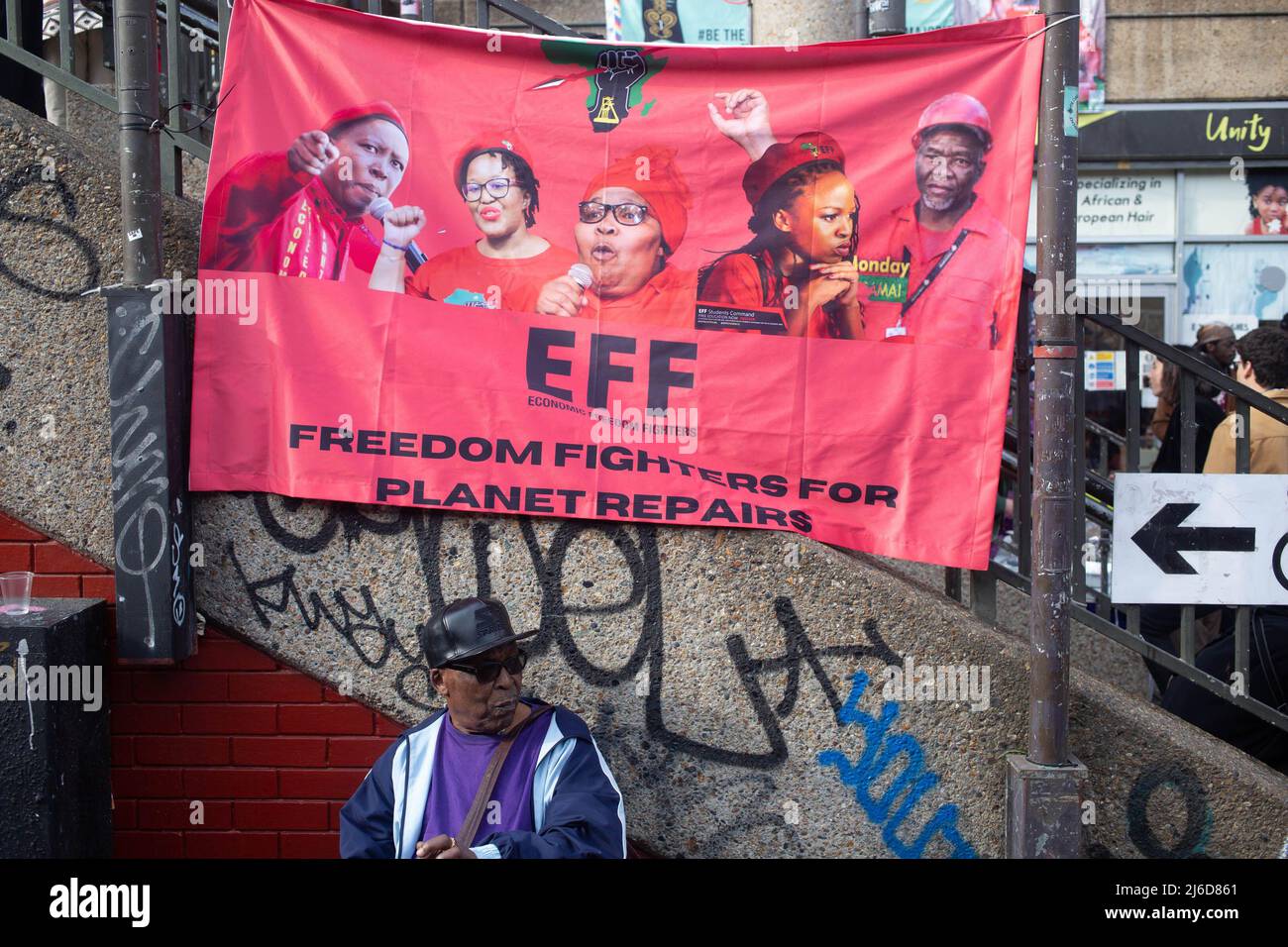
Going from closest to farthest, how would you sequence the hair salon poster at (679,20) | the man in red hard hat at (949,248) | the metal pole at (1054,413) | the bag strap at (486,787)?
the bag strap at (486,787) → the metal pole at (1054,413) → the man in red hard hat at (949,248) → the hair salon poster at (679,20)

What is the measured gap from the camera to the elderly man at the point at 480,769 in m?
3.20

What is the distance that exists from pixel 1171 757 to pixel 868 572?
1.10 meters

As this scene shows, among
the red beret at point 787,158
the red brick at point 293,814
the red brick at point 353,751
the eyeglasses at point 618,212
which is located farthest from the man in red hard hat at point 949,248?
the red brick at point 293,814

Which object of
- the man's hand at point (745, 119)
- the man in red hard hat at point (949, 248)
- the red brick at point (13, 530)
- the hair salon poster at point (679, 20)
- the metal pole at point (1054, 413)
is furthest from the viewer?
the hair salon poster at point (679, 20)

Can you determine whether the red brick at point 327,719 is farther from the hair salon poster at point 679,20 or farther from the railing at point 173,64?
the hair salon poster at point 679,20

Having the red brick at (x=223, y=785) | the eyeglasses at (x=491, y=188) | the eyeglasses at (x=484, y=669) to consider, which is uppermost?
the eyeglasses at (x=491, y=188)

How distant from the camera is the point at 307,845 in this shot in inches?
156

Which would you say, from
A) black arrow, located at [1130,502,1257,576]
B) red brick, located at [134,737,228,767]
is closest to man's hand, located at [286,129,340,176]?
red brick, located at [134,737,228,767]

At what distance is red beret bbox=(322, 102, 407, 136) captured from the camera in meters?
Answer: 3.88

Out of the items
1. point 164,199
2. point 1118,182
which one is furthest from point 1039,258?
point 1118,182

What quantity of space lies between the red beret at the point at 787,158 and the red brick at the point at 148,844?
9.36 ft

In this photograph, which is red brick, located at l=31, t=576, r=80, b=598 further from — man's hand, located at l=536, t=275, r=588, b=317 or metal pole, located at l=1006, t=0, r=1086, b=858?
metal pole, located at l=1006, t=0, r=1086, b=858

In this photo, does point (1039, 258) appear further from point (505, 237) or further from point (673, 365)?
point (505, 237)

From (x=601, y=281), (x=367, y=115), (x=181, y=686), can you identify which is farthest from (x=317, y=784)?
(x=367, y=115)
